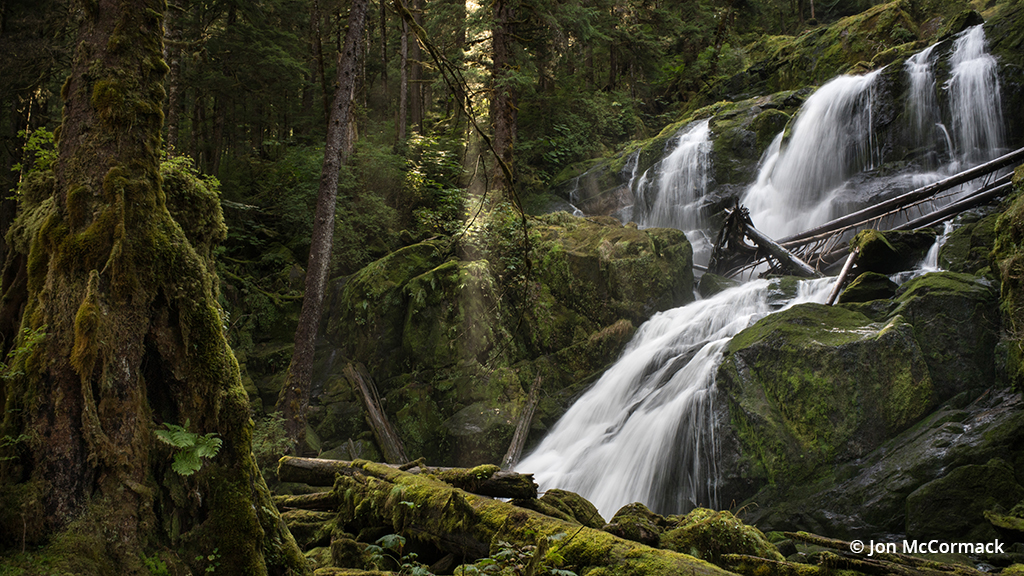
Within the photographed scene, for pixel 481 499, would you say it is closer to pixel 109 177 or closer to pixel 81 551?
pixel 81 551

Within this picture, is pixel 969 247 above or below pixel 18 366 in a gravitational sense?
above

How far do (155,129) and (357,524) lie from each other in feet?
11.5

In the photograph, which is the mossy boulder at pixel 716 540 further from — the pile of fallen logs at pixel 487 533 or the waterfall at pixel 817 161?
the waterfall at pixel 817 161

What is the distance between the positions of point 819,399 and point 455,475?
202 inches

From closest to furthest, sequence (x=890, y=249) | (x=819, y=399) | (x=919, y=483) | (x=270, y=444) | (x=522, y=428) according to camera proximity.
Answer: (x=919, y=483) → (x=819, y=399) → (x=270, y=444) → (x=890, y=249) → (x=522, y=428)

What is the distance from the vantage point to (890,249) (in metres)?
9.68

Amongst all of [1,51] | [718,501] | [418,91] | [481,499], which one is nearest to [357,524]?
[481,499]

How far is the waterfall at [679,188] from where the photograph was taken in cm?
1631

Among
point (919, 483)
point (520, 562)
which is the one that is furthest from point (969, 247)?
point (520, 562)

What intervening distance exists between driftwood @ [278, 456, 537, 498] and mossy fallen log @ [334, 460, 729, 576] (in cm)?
14

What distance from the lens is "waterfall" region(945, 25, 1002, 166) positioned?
40.2 ft

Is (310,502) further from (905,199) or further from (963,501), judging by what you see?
(905,199)

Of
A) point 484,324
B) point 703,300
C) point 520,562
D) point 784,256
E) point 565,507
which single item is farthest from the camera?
point 784,256

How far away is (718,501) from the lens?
7.09 meters
